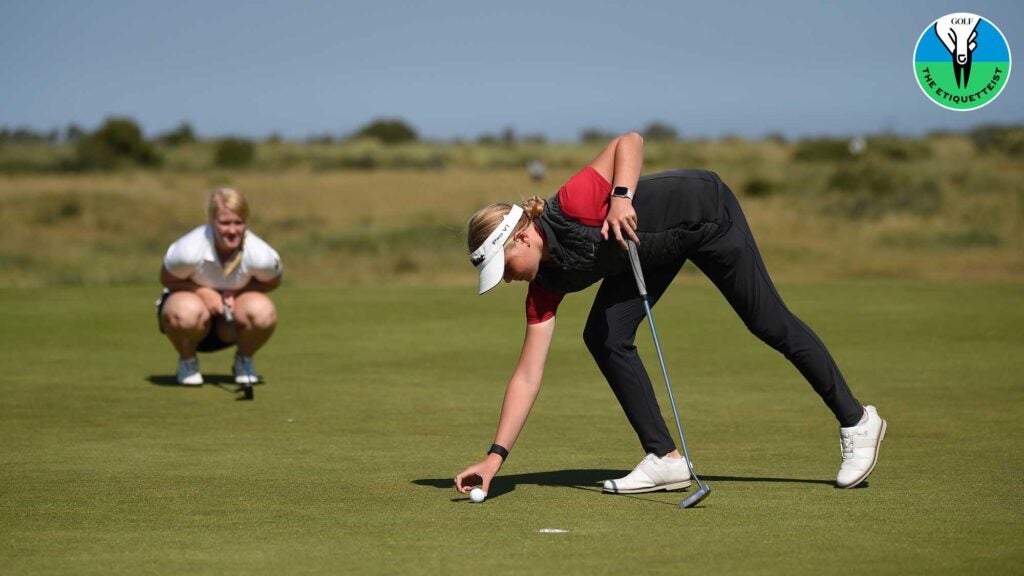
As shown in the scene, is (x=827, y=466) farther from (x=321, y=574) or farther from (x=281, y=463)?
(x=321, y=574)

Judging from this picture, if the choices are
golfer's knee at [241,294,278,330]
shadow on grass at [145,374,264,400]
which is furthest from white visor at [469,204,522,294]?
golfer's knee at [241,294,278,330]

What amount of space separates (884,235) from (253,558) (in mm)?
31346

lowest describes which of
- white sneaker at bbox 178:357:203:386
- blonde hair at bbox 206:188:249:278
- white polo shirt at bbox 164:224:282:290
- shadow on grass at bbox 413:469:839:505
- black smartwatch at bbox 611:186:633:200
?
white sneaker at bbox 178:357:203:386

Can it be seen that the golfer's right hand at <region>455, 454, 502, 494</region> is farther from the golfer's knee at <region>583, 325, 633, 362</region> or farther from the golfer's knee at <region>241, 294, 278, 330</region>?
the golfer's knee at <region>241, 294, 278, 330</region>

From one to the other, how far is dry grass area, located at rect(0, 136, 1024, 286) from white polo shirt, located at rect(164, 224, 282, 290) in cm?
738

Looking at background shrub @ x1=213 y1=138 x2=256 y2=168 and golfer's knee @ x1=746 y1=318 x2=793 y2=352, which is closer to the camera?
golfer's knee @ x1=746 y1=318 x2=793 y2=352

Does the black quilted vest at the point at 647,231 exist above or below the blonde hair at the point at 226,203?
above

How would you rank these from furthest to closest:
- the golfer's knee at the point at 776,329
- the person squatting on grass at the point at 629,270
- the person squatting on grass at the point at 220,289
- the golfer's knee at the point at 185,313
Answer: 1. the golfer's knee at the point at 185,313
2. the person squatting on grass at the point at 220,289
3. the golfer's knee at the point at 776,329
4. the person squatting on grass at the point at 629,270

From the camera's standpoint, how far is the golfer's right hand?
6.27 meters

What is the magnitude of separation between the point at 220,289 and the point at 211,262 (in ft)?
1.22

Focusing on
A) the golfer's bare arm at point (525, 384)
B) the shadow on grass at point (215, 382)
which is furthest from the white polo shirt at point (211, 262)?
the golfer's bare arm at point (525, 384)

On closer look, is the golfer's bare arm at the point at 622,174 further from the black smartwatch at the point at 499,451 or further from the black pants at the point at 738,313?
the black smartwatch at the point at 499,451

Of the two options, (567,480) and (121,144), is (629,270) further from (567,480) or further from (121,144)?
(121,144)

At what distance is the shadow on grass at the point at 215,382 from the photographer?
36.2 ft
